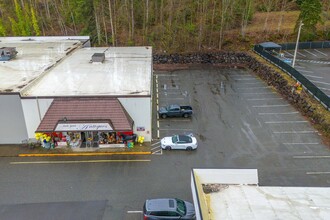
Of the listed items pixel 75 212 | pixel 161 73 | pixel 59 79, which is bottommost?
pixel 75 212

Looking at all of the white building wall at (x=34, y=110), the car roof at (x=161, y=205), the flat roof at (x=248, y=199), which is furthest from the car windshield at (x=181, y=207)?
the white building wall at (x=34, y=110)

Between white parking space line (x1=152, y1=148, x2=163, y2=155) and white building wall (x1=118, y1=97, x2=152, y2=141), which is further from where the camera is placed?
white building wall (x1=118, y1=97, x2=152, y2=141)

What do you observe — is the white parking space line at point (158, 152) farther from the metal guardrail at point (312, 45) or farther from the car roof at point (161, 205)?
the metal guardrail at point (312, 45)

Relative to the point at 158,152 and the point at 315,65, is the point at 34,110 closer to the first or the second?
the point at 158,152

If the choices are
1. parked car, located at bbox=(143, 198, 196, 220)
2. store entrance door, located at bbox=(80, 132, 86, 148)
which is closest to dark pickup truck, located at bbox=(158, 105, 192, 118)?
store entrance door, located at bbox=(80, 132, 86, 148)

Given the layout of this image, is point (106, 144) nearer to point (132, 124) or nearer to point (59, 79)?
point (132, 124)

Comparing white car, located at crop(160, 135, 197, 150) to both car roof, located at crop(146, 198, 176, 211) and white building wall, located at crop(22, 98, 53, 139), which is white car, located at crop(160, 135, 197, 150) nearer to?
car roof, located at crop(146, 198, 176, 211)

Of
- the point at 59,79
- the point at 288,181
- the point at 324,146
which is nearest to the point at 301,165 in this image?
the point at 288,181
